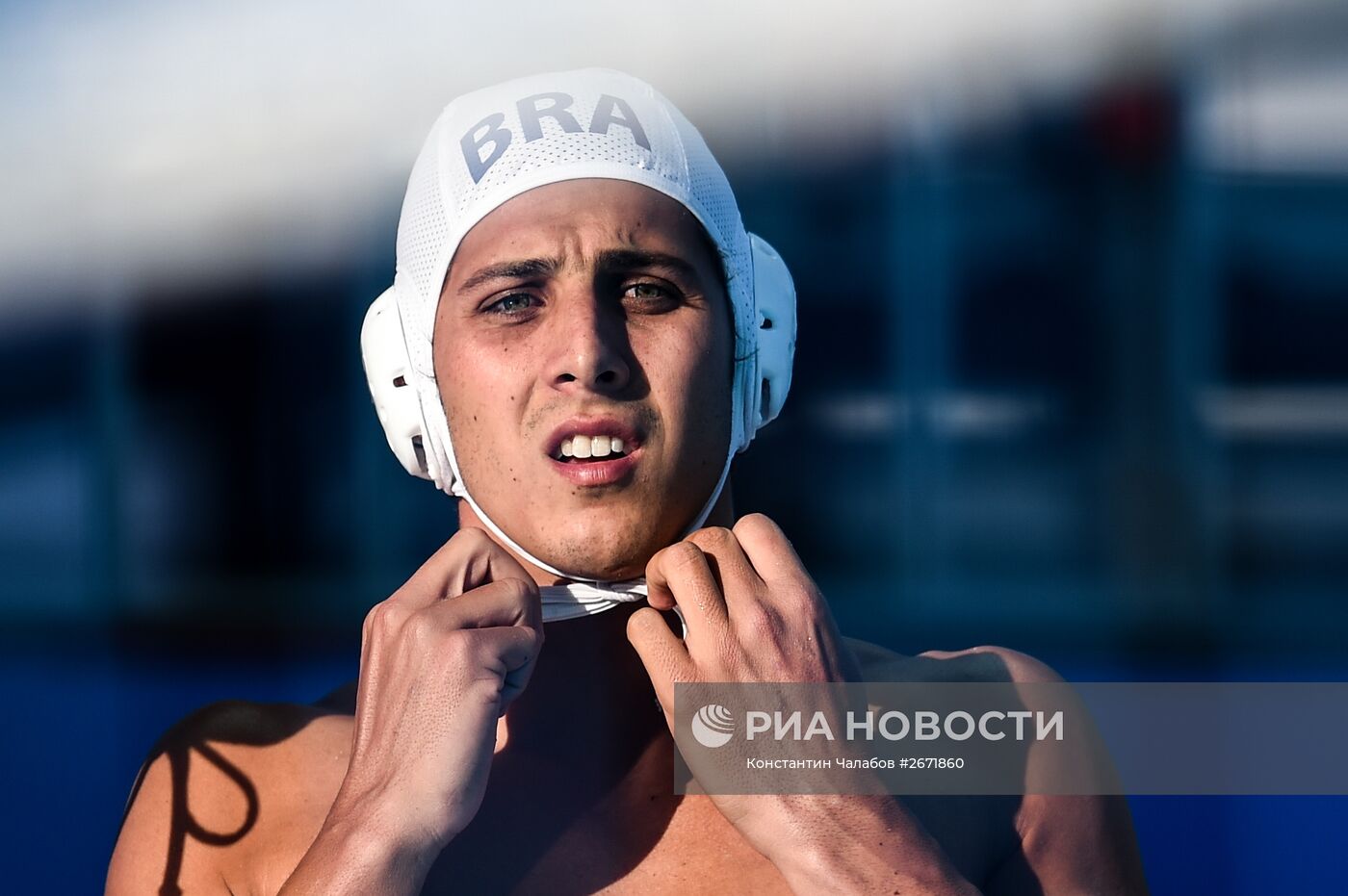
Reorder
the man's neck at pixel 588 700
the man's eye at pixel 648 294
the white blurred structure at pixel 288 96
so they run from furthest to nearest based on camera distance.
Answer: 1. the white blurred structure at pixel 288 96
2. the man's neck at pixel 588 700
3. the man's eye at pixel 648 294

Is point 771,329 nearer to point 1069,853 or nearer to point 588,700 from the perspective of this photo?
point 588,700

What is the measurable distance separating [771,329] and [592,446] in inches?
12.3

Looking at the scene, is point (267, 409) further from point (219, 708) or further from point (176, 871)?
point (176, 871)

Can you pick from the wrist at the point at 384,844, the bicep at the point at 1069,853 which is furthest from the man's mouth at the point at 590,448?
the bicep at the point at 1069,853

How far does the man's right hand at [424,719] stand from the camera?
1161mm

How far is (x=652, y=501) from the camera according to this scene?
53.4 inches

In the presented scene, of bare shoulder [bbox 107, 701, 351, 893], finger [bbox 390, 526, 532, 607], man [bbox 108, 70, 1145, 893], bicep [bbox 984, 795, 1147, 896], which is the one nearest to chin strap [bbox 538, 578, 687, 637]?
man [bbox 108, 70, 1145, 893]

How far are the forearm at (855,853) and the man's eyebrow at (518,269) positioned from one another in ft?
2.01

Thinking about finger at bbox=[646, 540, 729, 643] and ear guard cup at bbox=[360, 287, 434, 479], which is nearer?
finger at bbox=[646, 540, 729, 643]

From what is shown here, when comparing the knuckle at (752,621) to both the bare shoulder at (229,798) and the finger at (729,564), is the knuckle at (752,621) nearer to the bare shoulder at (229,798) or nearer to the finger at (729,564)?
the finger at (729,564)

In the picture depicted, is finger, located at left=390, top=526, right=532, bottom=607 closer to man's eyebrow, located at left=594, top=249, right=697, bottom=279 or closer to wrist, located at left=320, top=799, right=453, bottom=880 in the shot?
wrist, located at left=320, top=799, right=453, bottom=880

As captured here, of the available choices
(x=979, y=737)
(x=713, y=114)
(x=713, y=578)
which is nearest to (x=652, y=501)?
(x=713, y=578)

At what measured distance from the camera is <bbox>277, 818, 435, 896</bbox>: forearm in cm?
114

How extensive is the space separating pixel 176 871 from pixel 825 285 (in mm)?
1883
